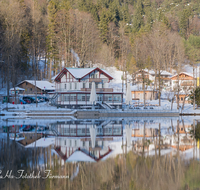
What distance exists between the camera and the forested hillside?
70925 mm

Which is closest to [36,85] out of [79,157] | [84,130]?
[84,130]

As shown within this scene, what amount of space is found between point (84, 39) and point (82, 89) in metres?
18.3

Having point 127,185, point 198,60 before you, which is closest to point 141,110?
point 127,185

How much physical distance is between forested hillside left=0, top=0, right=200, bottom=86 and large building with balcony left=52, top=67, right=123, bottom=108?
9.37 meters

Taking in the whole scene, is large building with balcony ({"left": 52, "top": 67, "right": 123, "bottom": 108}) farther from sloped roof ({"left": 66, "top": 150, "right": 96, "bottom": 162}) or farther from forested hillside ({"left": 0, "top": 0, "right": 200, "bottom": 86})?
sloped roof ({"left": 66, "top": 150, "right": 96, "bottom": 162})

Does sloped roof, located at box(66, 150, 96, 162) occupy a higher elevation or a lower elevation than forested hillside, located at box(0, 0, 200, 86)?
lower

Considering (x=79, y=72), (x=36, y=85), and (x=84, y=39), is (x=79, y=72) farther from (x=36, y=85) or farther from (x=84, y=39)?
(x=36, y=85)

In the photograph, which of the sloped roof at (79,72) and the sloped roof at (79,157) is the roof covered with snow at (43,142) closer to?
the sloped roof at (79,157)

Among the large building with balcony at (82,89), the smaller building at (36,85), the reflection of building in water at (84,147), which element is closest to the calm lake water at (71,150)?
the reflection of building in water at (84,147)

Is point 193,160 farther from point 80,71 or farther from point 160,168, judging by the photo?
point 80,71

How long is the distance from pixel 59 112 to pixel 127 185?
3878 centimetres

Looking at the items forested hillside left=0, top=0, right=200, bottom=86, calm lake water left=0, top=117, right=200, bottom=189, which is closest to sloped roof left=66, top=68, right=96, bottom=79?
forested hillside left=0, top=0, right=200, bottom=86

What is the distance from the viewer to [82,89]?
58.1 metres

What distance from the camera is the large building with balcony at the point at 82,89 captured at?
56906 mm
